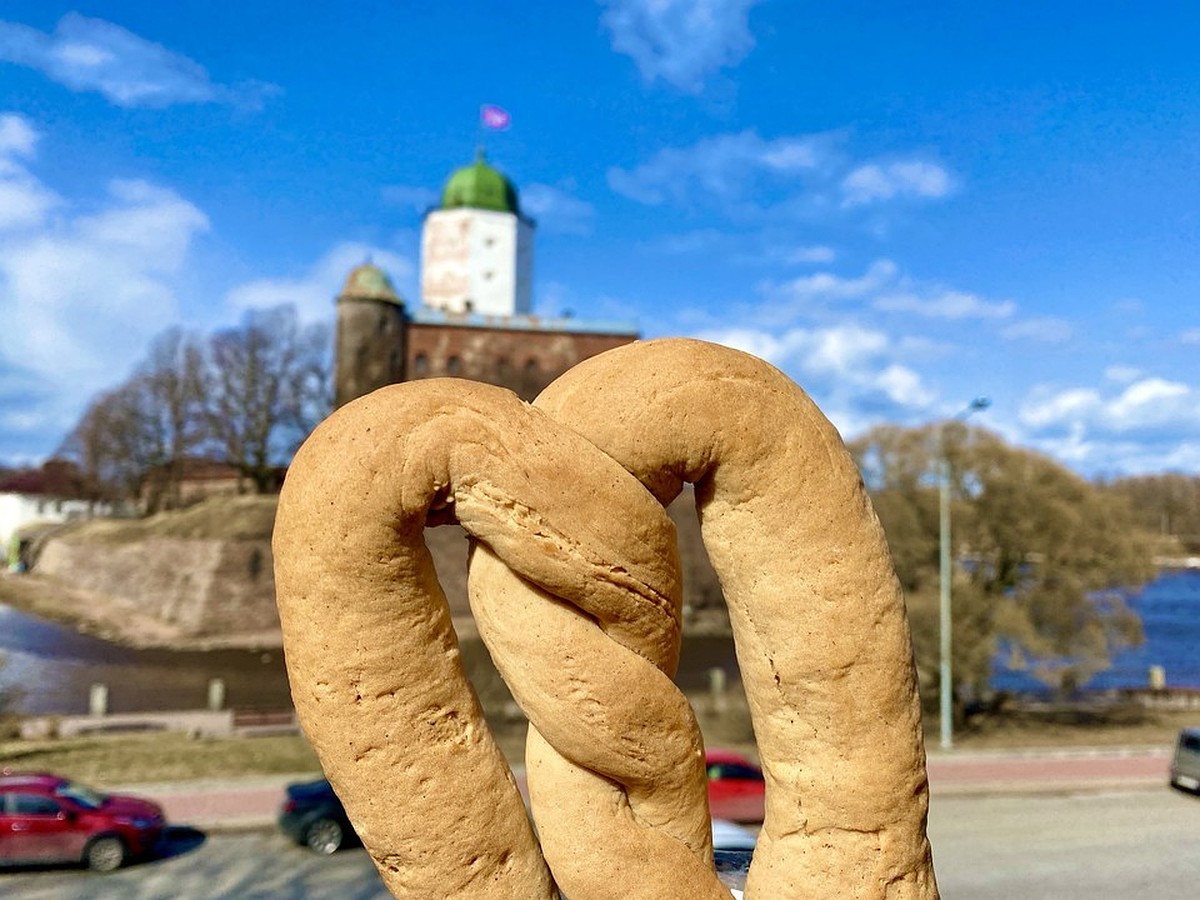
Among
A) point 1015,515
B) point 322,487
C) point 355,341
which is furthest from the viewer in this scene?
point 355,341

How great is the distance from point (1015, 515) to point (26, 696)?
21987 millimetres

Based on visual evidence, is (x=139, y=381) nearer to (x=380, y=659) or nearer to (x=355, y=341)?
(x=355, y=341)

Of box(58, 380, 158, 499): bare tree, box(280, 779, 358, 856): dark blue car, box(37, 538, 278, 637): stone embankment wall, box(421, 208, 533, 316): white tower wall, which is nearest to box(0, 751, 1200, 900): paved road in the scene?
box(280, 779, 358, 856): dark blue car

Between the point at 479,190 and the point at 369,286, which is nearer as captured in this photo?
the point at 369,286

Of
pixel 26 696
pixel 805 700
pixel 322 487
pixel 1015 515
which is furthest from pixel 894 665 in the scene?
pixel 26 696

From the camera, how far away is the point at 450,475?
2338mm

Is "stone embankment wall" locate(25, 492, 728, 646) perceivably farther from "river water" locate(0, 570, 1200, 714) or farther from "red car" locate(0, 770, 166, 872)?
"red car" locate(0, 770, 166, 872)

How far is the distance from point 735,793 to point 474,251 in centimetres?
4277

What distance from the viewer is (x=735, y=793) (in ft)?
39.5

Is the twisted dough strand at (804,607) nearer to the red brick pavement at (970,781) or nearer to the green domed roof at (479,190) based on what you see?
the red brick pavement at (970,781)

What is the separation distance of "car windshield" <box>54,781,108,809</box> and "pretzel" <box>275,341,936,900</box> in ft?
34.0

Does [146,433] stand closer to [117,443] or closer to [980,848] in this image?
[117,443]

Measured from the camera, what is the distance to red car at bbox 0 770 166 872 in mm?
10227

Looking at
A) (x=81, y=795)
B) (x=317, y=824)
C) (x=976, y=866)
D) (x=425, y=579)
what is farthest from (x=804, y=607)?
(x=81, y=795)
